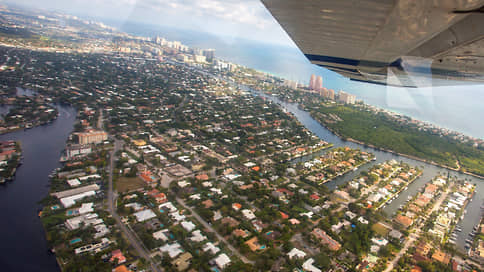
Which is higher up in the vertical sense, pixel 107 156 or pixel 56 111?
pixel 56 111

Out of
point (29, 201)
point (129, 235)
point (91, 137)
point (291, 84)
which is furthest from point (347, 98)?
point (29, 201)

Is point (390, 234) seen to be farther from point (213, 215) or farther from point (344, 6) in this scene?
point (344, 6)

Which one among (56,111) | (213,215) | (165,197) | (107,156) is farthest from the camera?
(56,111)

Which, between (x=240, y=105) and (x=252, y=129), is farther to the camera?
(x=240, y=105)

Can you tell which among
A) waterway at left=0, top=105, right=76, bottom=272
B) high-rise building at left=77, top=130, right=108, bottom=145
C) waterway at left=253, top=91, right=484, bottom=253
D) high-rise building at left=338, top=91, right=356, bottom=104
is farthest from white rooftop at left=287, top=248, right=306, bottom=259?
high-rise building at left=338, top=91, right=356, bottom=104

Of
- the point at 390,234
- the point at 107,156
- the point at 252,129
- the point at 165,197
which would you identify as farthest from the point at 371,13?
the point at 252,129

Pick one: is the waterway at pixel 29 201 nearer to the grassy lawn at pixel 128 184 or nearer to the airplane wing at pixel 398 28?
the grassy lawn at pixel 128 184

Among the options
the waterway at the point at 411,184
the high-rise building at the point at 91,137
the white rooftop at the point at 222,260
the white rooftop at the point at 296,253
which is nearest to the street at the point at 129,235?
the white rooftop at the point at 222,260
